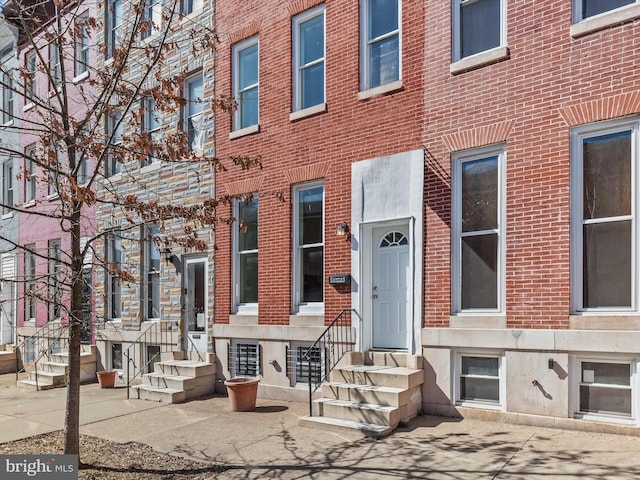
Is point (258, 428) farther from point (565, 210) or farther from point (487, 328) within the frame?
point (565, 210)

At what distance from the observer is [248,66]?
432 inches

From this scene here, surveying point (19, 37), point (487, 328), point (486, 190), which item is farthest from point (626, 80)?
point (19, 37)

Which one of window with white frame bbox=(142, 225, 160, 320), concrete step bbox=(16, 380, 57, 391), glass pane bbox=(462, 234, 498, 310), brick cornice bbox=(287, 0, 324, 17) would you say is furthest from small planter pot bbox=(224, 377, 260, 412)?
brick cornice bbox=(287, 0, 324, 17)

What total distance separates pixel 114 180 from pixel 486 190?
32.4ft

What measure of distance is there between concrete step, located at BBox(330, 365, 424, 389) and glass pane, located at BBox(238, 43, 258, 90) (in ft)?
20.2

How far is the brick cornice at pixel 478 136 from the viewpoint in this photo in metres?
7.30

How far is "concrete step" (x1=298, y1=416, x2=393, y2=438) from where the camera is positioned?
267 inches

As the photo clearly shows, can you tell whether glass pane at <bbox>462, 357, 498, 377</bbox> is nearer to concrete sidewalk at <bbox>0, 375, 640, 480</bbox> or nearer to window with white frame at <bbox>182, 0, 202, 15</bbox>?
concrete sidewalk at <bbox>0, 375, 640, 480</bbox>

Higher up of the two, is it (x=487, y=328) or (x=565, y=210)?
(x=565, y=210)

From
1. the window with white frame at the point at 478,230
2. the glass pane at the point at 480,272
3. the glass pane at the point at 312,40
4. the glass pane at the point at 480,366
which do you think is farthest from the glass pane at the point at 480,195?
the glass pane at the point at 312,40

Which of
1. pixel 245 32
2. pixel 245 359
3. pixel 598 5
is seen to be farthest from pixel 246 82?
pixel 598 5

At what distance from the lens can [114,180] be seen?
1367 cm

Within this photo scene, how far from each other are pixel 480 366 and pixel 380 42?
214 inches

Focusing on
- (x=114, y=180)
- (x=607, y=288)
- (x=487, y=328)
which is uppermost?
(x=114, y=180)
